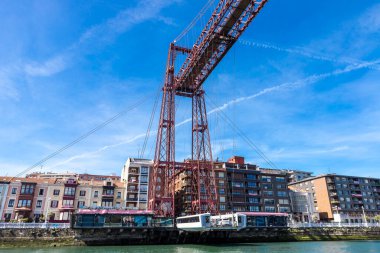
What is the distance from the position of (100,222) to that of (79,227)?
3.15 m

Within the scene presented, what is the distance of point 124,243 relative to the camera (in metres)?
47.2

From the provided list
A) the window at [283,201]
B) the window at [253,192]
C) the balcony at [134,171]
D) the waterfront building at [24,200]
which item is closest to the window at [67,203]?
the waterfront building at [24,200]

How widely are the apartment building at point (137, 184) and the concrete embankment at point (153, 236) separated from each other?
20.9m

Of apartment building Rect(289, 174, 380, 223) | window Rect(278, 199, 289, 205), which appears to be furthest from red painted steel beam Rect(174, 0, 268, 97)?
apartment building Rect(289, 174, 380, 223)

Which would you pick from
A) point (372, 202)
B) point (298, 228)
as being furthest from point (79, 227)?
point (372, 202)

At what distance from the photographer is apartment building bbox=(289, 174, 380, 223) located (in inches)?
3602

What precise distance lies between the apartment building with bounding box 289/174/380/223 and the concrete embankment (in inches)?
1113

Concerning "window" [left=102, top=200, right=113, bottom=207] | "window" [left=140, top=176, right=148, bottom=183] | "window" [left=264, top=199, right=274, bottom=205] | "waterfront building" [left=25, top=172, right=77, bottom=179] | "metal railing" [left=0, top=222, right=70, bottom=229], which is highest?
"waterfront building" [left=25, top=172, right=77, bottom=179]

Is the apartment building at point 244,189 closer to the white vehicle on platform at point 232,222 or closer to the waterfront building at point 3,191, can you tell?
the white vehicle on platform at point 232,222

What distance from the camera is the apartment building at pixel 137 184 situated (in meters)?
70.1

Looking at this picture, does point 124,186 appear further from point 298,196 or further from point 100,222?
point 298,196

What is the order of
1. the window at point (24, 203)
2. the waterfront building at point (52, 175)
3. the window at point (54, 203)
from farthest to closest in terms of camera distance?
the waterfront building at point (52, 175), the window at point (54, 203), the window at point (24, 203)

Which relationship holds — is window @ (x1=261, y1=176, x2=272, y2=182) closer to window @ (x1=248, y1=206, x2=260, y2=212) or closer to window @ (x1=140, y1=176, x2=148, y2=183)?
window @ (x1=248, y1=206, x2=260, y2=212)

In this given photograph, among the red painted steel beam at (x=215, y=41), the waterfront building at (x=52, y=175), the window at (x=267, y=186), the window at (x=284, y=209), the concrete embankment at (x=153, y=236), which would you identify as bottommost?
the concrete embankment at (x=153, y=236)
